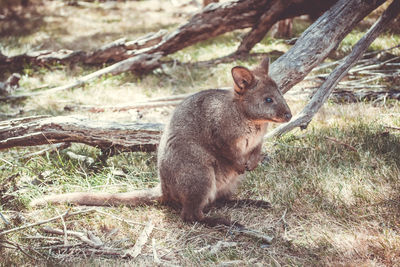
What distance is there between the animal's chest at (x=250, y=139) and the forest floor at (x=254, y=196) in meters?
0.48

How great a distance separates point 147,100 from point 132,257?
3.08 meters

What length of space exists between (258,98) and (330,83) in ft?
4.29

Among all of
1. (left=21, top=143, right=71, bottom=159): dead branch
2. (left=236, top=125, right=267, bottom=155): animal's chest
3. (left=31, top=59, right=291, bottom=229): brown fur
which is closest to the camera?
(left=31, top=59, right=291, bottom=229): brown fur

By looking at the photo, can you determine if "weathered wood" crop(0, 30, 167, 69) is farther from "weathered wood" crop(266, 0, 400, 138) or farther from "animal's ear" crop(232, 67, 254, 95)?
"animal's ear" crop(232, 67, 254, 95)

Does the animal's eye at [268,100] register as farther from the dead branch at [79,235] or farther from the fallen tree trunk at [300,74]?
the dead branch at [79,235]

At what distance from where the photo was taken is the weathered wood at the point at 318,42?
387cm

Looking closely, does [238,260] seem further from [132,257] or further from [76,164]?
[76,164]

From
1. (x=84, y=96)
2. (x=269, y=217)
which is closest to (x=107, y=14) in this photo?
(x=84, y=96)

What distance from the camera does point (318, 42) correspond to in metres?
3.95

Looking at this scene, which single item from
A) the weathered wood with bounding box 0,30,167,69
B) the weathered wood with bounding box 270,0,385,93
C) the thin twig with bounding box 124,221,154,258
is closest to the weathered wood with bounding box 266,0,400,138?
the weathered wood with bounding box 270,0,385,93

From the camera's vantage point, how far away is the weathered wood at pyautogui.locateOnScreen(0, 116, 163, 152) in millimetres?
3730

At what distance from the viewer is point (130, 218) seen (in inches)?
120

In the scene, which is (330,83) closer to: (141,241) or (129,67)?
(141,241)

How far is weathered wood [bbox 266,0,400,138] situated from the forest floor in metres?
0.24
